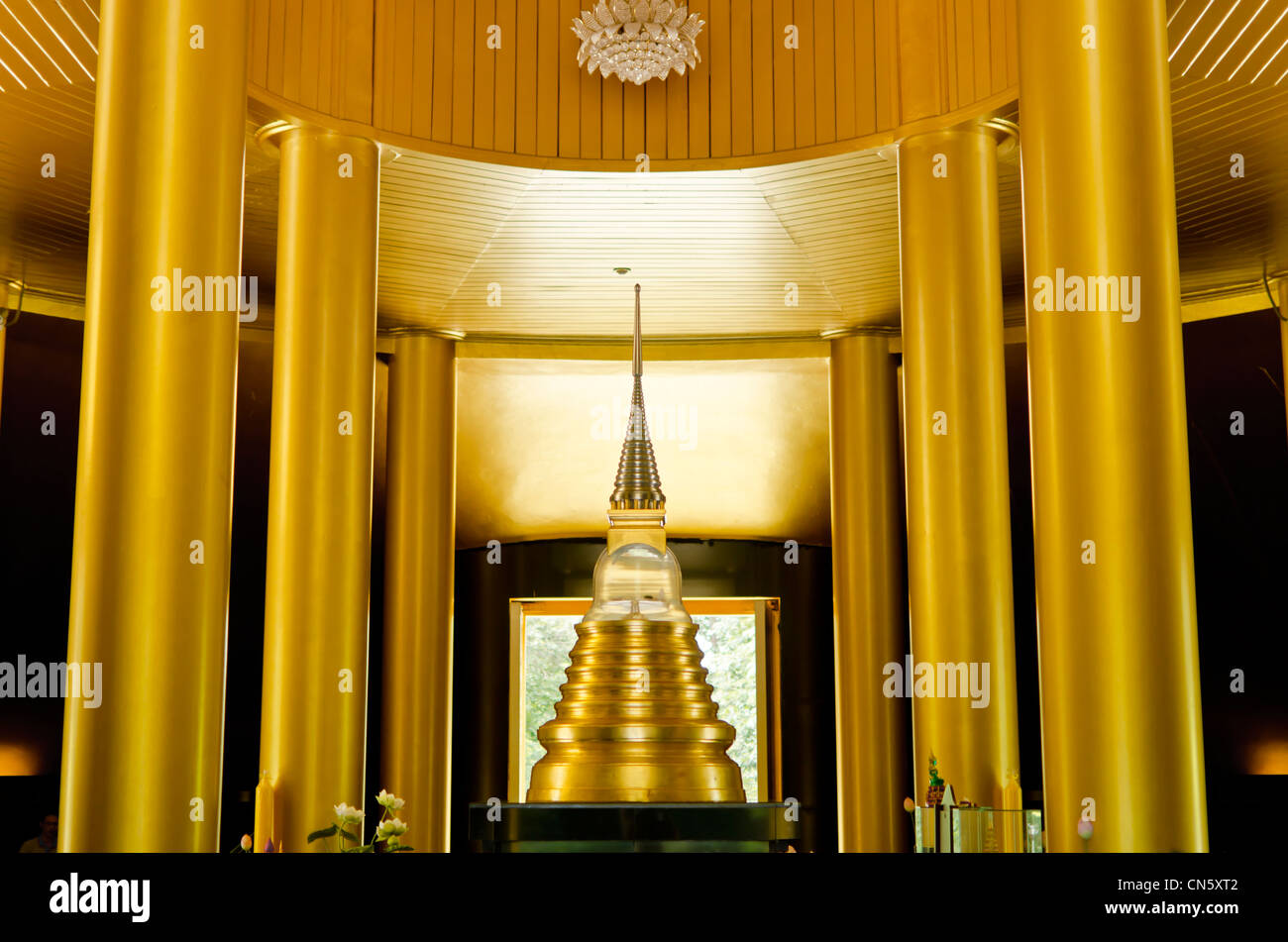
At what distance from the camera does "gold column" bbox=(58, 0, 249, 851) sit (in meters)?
5.81

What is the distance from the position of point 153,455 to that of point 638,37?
478cm

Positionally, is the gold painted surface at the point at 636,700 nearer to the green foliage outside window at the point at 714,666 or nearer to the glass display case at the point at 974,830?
the glass display case at the point at 974,830

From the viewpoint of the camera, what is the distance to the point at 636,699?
955 centimetres

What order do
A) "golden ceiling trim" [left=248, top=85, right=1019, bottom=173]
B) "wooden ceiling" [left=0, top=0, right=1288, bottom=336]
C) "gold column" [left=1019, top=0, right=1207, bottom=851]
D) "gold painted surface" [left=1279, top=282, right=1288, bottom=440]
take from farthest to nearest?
"gold painted surface" [left=1279, top=282, right=1288, bottom=440] < "golden ceiling trim" [left=248, top=85, right=1019, bottom=173] < "wooden ceiling" [left=0, top=0, right=1288, bottom=336] < "gold column" [left=1019, top=0, right=1207, bottom=851]

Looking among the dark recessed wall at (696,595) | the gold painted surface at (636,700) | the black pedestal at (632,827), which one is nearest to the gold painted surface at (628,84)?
the gold painted surface at (636,700)

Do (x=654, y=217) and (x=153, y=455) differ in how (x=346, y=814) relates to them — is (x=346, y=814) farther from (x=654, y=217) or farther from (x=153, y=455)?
(x=654, y=217)

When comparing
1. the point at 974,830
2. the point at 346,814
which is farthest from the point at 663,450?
the point at 346,814

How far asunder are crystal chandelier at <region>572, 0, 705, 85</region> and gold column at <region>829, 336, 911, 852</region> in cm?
448

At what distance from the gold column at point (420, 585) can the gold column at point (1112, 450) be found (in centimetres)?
729

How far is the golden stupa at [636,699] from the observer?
9.26 meters

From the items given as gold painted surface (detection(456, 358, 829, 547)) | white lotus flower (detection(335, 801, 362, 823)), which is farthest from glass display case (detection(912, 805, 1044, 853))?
gold painted surface (detection(456, 358, 829, 547))

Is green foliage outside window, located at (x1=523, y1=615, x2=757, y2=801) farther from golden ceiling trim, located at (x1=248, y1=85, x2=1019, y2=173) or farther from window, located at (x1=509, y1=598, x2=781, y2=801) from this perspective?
golden ceiling trim, located at (x1=248, y1=85, x2=1019, y2=173)
